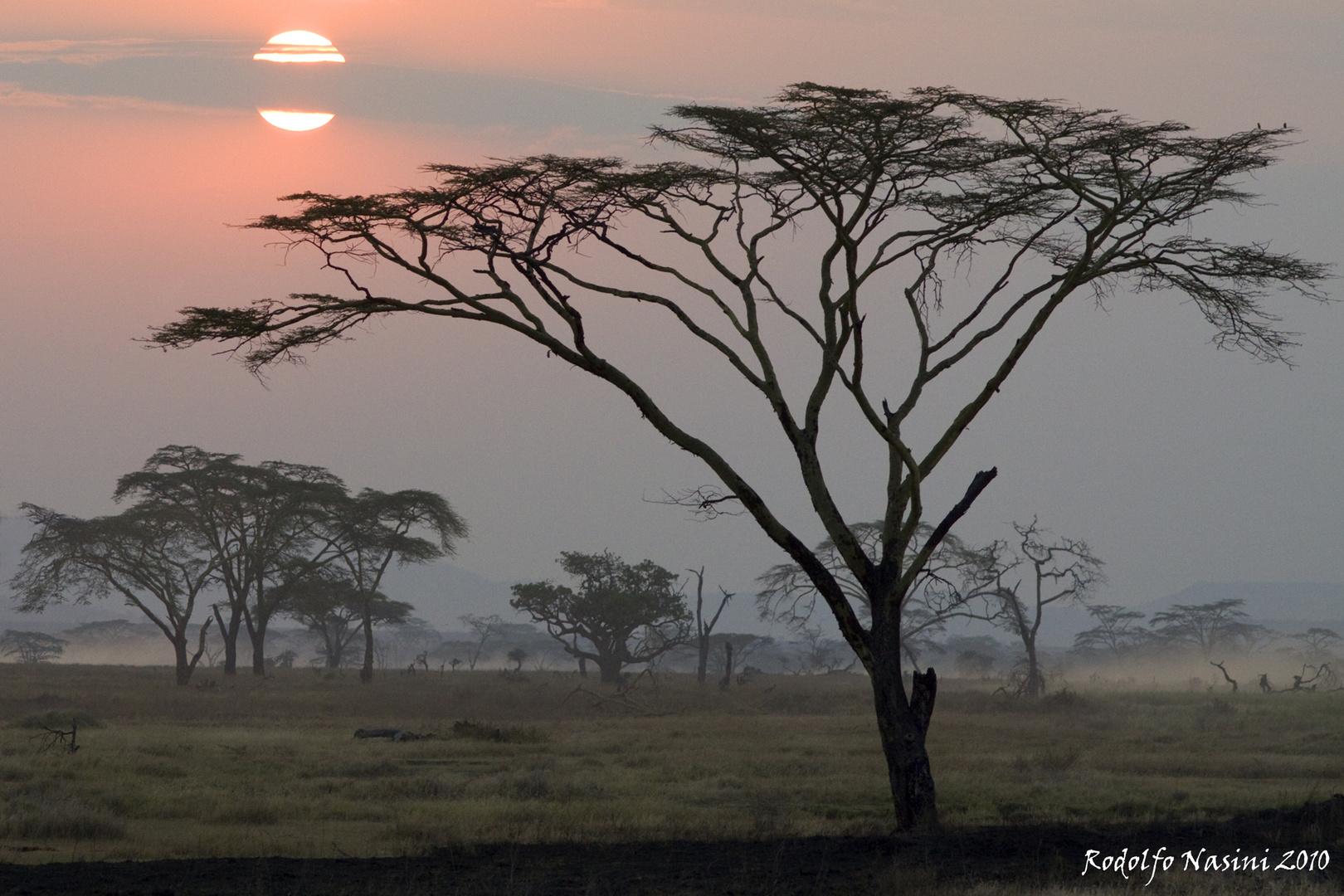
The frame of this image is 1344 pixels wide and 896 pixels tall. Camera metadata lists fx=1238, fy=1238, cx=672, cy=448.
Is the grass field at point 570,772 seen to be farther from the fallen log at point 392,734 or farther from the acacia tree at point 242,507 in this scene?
the acacia tree at point 242,507

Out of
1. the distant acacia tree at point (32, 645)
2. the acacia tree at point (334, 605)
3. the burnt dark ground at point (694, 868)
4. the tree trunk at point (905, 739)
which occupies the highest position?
the acacia tree at point (334, 605)

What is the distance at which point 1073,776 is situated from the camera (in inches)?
723

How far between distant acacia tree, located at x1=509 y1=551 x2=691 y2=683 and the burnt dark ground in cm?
3846

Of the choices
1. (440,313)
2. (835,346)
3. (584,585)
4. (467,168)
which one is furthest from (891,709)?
(584,585)

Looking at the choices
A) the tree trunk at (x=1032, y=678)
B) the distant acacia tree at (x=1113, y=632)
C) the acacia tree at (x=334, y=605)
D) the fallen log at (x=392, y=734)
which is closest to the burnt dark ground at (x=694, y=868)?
the fallen log at (x=392, y=734)

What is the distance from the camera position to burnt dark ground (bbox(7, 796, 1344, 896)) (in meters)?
9.16

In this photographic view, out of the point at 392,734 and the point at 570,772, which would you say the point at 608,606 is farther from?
the point at 570,772

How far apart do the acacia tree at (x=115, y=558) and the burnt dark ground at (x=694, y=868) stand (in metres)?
35.3

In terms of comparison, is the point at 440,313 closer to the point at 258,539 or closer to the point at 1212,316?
the point at 1212,316

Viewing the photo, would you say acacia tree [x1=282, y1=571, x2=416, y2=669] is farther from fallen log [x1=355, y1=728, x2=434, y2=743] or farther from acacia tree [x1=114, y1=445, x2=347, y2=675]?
fallen log [x1=355, y1=728, x2=434, y2=743]

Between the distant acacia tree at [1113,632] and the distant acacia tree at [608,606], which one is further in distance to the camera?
the distant acacia tree at [1113,632]

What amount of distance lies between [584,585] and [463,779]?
36268mm

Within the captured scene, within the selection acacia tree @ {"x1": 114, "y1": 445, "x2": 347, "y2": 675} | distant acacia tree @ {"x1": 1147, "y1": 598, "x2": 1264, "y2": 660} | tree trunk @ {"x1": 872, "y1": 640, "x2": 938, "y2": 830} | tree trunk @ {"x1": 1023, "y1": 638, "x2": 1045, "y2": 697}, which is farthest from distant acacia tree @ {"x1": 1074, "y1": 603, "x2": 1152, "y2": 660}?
tree trunk @ {"x1": 872, "y1": 640, "x2": 938, "y2": 830}

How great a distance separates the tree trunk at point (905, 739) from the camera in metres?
12.7
